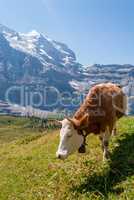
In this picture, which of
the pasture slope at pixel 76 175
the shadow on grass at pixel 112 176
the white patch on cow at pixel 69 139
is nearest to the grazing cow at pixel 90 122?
the white patch on cow at pixel 69 139

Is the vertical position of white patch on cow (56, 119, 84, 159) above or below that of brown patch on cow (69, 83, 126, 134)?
below

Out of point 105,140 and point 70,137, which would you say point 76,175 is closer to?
point 70,137

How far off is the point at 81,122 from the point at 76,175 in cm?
243

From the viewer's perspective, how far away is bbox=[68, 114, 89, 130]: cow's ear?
1738cm

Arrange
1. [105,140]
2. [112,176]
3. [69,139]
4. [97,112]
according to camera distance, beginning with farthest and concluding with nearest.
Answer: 1. [105,140]
2. [97,112]
3. [69,139]
4. [112,176]

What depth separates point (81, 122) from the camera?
17.8 meters

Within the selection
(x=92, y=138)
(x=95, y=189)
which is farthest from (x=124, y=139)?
(x=95, y=189)

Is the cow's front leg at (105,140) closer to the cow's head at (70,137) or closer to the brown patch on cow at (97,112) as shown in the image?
the brown patch on cow at (97,112)

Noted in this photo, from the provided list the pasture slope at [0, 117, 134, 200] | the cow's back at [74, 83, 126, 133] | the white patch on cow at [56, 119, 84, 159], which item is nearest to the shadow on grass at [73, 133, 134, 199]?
the pasture slope at [0, 117, 134, 200]

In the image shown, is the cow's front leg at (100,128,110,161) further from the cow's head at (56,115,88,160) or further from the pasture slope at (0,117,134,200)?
the cow's head at (56,115,88,160)

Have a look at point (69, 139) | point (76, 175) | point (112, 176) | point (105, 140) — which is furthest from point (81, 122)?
point (112, 176)

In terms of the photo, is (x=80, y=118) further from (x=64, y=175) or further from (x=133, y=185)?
(x=133, y=185)

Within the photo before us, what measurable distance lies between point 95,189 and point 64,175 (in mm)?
3204

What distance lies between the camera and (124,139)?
22953 mm
